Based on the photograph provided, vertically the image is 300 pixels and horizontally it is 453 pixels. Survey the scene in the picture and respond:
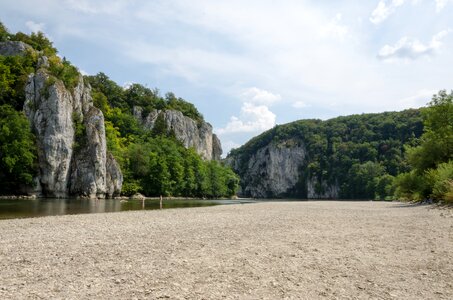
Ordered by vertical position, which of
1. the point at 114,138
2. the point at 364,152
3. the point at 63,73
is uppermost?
the point at 63,73

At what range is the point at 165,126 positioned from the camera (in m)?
119

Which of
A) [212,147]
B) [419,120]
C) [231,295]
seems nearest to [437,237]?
[231,295]

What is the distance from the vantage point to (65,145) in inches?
2564

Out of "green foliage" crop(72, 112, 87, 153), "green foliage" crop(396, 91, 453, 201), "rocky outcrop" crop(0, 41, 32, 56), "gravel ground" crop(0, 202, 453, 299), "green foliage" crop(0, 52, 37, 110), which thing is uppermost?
"rocky outcrop" crop(0, 41, 32, 56)

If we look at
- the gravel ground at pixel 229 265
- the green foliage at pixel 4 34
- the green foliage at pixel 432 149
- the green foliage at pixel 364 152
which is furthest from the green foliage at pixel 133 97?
the gravel ground at pixel 229 265

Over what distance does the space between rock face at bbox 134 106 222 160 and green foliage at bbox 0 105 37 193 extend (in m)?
61.4

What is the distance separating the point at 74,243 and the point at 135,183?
228 feet

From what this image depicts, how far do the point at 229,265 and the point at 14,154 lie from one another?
58.0 meters

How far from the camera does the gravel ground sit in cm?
636

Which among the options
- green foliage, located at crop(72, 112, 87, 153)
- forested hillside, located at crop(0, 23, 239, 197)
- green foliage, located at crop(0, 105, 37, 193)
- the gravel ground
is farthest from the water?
green foliage, located at crop(72, 112, 87, 153)

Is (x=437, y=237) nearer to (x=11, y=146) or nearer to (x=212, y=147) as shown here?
(x=11, y=146)

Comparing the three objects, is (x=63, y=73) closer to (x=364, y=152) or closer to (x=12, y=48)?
(x=12, y=48)

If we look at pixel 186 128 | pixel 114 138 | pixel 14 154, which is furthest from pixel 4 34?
pixel 186 128

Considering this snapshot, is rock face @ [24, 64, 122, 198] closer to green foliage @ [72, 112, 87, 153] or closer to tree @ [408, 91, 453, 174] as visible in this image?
green foliage @ [72, 112, 87, 153]
